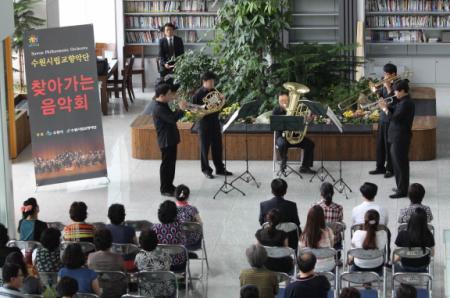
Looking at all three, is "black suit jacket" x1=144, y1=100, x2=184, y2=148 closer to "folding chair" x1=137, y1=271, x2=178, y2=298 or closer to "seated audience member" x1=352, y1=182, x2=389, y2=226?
"seated audience member" x1=352, y1=182, x2=389, y2=226

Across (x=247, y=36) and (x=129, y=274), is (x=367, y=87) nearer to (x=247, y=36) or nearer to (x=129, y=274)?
(x=247, y=36)

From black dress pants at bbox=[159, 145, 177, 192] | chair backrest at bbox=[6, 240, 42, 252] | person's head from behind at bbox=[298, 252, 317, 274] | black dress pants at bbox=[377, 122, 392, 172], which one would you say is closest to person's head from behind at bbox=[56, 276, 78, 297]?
person's head from behind at bbox=[298, 252, 317, 274]

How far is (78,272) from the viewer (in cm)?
795

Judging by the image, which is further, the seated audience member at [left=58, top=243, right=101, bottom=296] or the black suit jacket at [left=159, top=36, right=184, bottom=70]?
the black suit jacket at [left=159, top=36, right=184, bottom=70]

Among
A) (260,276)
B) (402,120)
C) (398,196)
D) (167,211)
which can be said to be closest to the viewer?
(260,276)

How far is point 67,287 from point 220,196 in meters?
5.13

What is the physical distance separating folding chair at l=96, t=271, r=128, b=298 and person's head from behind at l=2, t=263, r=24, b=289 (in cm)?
66

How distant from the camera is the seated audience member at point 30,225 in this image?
9.16 metres

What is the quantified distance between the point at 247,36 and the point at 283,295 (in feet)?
23.5

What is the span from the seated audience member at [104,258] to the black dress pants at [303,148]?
4729 mm

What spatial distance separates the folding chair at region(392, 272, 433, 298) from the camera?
809cm

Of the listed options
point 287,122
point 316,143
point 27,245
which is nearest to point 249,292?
point 27,245

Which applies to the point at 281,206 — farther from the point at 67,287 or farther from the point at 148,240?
the point at 67,287

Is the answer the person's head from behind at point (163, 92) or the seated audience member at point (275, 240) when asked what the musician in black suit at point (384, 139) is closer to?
the person's head from behind at point (163, 92)
